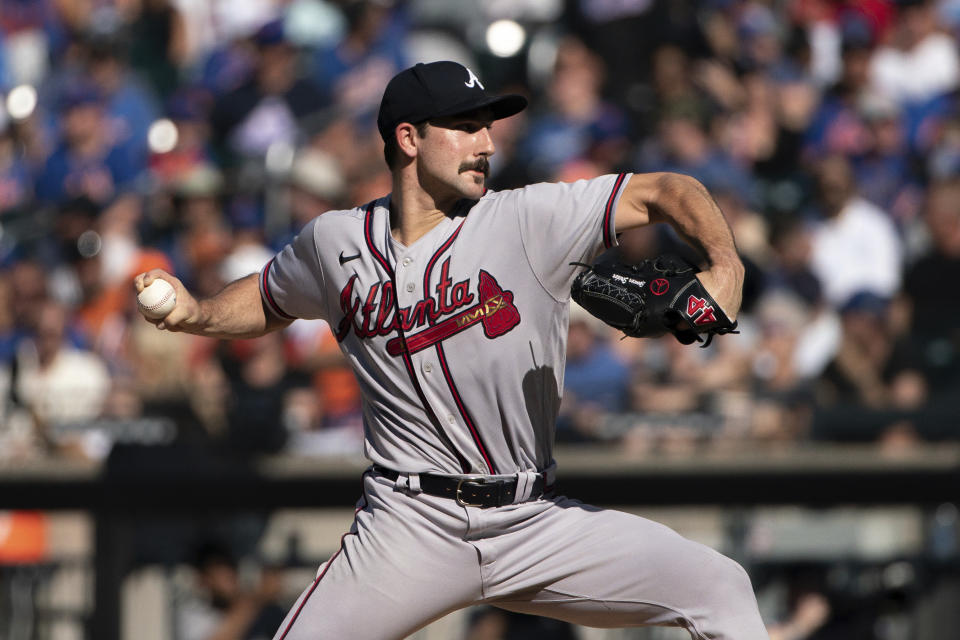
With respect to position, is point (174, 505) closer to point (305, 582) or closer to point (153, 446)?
point (153, 446)

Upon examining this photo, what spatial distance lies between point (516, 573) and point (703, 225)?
104 cm

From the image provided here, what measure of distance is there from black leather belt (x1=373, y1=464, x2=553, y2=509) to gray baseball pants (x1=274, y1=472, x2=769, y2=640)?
0.02 metres

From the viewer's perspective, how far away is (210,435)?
6.56 metres

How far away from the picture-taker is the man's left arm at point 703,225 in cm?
326

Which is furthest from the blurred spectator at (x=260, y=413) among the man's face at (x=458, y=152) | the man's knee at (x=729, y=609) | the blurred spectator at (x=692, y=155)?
the man's knee at (x=729, y=609)

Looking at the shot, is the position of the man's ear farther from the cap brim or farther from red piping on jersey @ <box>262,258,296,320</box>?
red piping on jersey @ <box>262,258,296,320</box>

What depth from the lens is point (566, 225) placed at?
362 cm

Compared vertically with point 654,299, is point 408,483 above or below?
below

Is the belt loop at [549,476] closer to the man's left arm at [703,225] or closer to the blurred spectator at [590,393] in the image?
the man's left arm at [703,225]

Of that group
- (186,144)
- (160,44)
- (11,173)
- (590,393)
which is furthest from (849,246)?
(11,173)

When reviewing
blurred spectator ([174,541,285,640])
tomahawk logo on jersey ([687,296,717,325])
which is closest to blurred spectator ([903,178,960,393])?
blurred spectator ([174,541,285,640])

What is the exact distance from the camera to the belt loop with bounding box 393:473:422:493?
12.1ft

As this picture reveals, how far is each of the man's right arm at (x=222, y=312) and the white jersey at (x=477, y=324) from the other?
38cm

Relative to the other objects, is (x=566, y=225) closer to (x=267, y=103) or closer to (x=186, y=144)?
(x=267, y=103)
